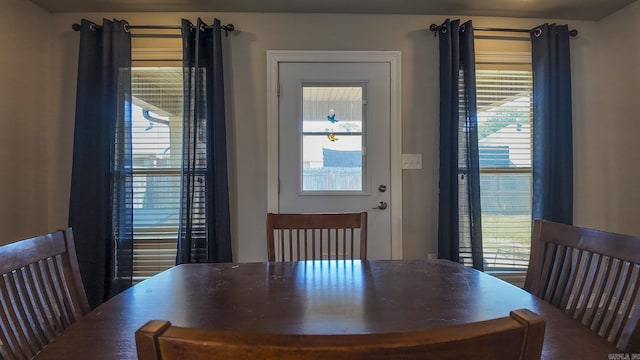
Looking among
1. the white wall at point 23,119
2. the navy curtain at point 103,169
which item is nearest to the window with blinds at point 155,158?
the navy curtain at point 103,169

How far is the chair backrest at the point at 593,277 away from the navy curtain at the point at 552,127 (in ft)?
5.19

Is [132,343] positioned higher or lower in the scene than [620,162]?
lower

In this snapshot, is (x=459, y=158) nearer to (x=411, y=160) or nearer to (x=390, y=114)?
(x=411, y=160)

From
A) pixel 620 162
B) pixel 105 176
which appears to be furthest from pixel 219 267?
pixel 620 162

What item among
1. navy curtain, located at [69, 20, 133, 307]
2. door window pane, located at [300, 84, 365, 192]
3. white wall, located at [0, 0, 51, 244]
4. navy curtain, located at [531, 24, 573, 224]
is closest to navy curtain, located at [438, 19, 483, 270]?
navy curtain, located at [531, 24, 573, 224]

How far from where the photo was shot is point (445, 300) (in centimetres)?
94

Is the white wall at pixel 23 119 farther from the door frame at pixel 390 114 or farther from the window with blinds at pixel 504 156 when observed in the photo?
the window with blinds at pixel 504 156

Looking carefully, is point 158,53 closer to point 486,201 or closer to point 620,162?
point 486,201

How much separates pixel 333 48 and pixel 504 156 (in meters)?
1.69

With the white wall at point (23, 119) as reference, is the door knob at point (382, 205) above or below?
below

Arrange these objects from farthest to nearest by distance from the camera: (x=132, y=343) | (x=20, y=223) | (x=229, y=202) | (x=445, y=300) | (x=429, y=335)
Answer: (x=229, y=202) → (x=20, y=223) → (x=445, y=300) → (x=132, y=343) → (x=429, y=335)

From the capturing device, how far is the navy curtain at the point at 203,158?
227 cm

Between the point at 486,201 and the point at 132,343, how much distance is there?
2586 mm

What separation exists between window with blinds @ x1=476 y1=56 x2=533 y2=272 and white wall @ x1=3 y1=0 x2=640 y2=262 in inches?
16.1
